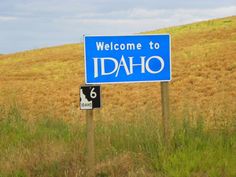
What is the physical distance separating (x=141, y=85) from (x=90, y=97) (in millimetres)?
14579

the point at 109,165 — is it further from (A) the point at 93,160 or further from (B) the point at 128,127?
(B) the point at 128,127

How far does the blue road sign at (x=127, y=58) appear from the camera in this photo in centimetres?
738

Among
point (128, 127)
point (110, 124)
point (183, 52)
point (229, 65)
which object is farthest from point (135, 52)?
point (183, 52)

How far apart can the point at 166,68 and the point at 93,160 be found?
1.67 m

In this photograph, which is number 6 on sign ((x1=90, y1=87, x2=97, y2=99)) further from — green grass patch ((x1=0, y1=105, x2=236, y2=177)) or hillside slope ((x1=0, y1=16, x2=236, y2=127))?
hillside slope ((x1=0, y1=16, x2=236, y2=127))

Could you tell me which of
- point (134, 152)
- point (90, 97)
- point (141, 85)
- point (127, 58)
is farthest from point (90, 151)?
point (141, 85)

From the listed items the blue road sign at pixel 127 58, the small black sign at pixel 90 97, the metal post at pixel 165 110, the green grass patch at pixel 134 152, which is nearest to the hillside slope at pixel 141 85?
the green grass patch at pixel 134 152

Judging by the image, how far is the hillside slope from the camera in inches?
576

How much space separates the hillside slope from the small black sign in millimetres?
2159

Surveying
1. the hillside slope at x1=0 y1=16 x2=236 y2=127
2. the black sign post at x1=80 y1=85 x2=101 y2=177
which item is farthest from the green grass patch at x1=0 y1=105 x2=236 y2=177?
the hillside slope at x1=0 y1=16 x2=236 y2=127

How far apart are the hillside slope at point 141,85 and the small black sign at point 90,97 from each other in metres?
2.16

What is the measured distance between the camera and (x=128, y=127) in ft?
27.8

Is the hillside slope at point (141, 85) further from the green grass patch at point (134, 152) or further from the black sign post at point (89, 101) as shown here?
the black sign post at point (89, 101)

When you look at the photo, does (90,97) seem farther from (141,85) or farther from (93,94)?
(141,85)
